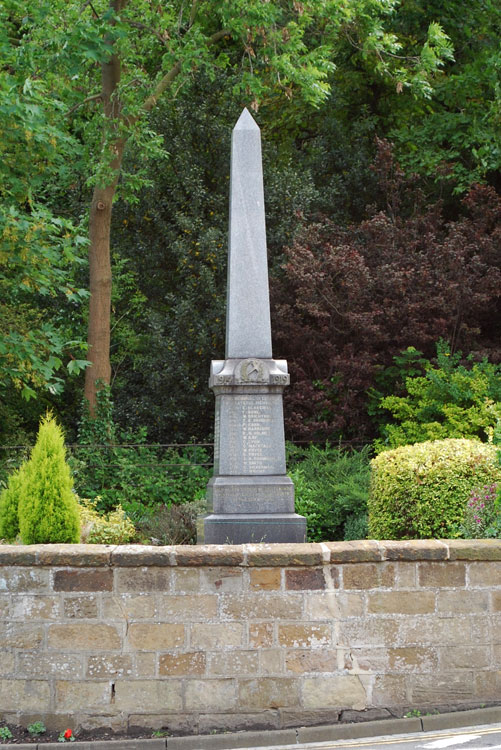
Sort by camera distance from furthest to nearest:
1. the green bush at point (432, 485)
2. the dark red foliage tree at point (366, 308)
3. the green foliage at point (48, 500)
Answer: the dark red foliage tree at point (366, 308) → the green bush at point (432, 485) → the green foliage at point (48, 500)

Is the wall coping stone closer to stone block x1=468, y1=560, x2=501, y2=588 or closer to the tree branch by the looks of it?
stone block x1=468, y1=560, x2=501, y2=588

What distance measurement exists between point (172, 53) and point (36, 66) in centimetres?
273

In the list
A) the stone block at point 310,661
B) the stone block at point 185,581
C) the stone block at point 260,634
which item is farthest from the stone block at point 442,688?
the stone block at point 185,581

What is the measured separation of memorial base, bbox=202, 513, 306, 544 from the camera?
9328mm

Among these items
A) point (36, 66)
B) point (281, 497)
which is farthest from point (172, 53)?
point (281, 497)

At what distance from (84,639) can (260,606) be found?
1.16 meters

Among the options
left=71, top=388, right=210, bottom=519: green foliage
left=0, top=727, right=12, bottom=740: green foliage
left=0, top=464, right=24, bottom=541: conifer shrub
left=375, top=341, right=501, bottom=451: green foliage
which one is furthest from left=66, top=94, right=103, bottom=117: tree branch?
left=0, top=727, right=12, bottom=740: green foliage

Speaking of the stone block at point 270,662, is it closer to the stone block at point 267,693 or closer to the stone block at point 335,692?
the stone block at point 267,693

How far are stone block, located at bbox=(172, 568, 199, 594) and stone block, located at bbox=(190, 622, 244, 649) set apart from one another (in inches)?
9.0

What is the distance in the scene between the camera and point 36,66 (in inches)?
527

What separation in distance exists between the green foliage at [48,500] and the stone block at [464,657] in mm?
2968

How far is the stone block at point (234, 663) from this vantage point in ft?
18.4

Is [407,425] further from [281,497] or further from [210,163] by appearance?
[210,163]

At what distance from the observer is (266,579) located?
18.6 feet
